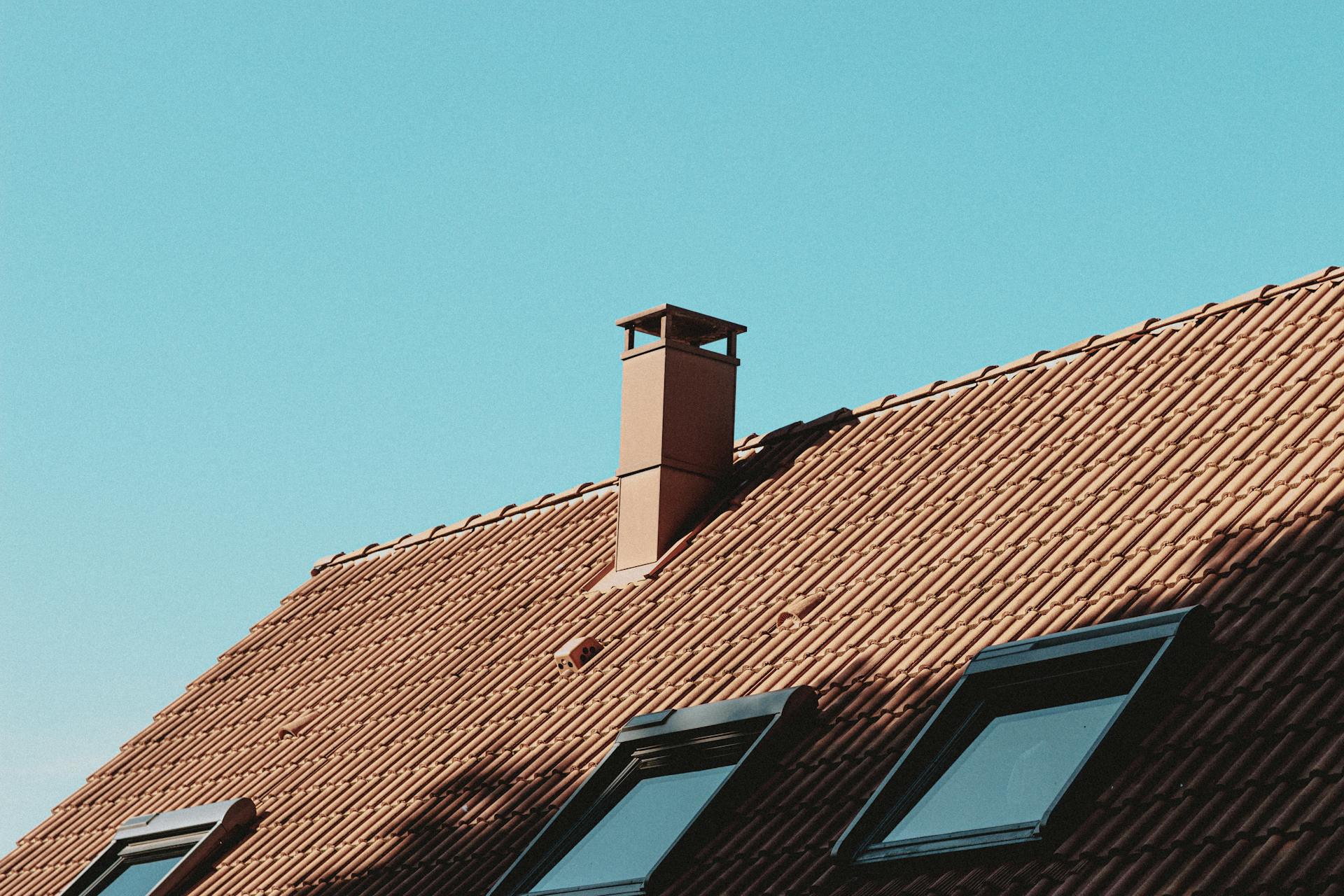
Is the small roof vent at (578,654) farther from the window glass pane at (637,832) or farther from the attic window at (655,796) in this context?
the window glass pane at (637,832)

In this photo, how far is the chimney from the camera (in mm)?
15078

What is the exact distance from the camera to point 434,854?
1228 centimetres

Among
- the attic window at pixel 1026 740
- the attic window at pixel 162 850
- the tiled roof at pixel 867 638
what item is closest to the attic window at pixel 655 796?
the tiled roof at pixel 867 638

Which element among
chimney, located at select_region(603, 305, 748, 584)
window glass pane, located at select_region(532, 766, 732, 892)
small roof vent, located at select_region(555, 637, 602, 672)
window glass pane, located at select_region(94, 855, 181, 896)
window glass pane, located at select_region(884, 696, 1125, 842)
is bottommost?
window glass pane, located at select_region(884, 696, 1125, 842)

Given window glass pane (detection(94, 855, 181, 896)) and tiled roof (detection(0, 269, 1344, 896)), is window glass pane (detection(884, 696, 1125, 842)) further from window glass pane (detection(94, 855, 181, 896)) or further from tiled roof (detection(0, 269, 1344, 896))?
window glass pane (detection(94, 855, 181, 896))

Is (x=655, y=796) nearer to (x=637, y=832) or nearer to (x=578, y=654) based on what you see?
(x=637, y=832)

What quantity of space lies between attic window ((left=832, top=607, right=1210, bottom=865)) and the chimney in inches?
202

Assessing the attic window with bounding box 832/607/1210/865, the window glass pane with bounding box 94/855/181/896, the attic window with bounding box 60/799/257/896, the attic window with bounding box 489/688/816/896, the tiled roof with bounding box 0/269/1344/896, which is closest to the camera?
the tiled roof with bounding box 0/269/1344/896

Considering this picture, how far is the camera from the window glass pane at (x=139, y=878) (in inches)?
565

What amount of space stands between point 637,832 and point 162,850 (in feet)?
17.1

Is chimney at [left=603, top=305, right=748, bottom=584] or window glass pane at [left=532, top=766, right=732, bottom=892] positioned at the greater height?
chimney at [left=603, top=305, right=748, bottom=584]

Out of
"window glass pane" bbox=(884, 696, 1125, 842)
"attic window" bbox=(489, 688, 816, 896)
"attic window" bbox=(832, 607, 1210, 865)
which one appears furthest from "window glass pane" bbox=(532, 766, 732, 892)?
"window glass pane" bbox=(884, 696, 1125, 842)

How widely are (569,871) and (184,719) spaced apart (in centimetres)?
729

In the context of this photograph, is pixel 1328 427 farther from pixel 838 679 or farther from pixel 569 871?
pixel 569 871
